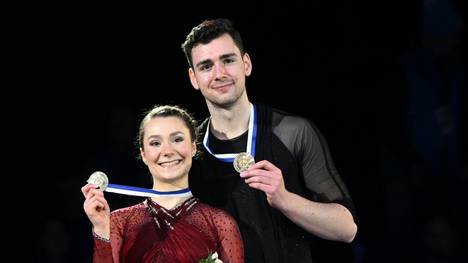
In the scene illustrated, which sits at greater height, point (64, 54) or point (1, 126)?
point (64, 54)

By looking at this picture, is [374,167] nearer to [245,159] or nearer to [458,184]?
[458,184]

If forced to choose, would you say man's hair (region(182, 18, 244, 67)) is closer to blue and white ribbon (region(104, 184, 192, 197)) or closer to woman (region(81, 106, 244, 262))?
woman (region(81, 106, 244, 262))

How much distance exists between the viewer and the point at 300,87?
5.41m

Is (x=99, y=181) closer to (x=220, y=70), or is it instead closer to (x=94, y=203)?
(x=94, y=203)

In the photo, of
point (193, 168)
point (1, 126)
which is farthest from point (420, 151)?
point (1, 126)

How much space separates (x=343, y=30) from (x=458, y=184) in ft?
3.54

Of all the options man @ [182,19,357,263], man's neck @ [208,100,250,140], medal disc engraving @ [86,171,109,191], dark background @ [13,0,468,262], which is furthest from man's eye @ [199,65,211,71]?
dark background @ [13,0,468,262]

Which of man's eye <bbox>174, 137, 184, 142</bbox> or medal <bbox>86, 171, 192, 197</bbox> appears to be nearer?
medal <bbox>86, 171, 192, 197</bbox>

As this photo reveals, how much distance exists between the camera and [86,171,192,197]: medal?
11.4 ft

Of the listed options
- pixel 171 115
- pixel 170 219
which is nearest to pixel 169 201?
pixel 170 219

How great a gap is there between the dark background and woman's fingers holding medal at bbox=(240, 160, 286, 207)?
1862mm

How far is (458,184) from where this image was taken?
5211mm

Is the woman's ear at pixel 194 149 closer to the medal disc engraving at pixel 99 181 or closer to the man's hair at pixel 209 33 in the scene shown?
the man's hair at pixel 209 33

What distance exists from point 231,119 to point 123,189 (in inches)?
21.1
